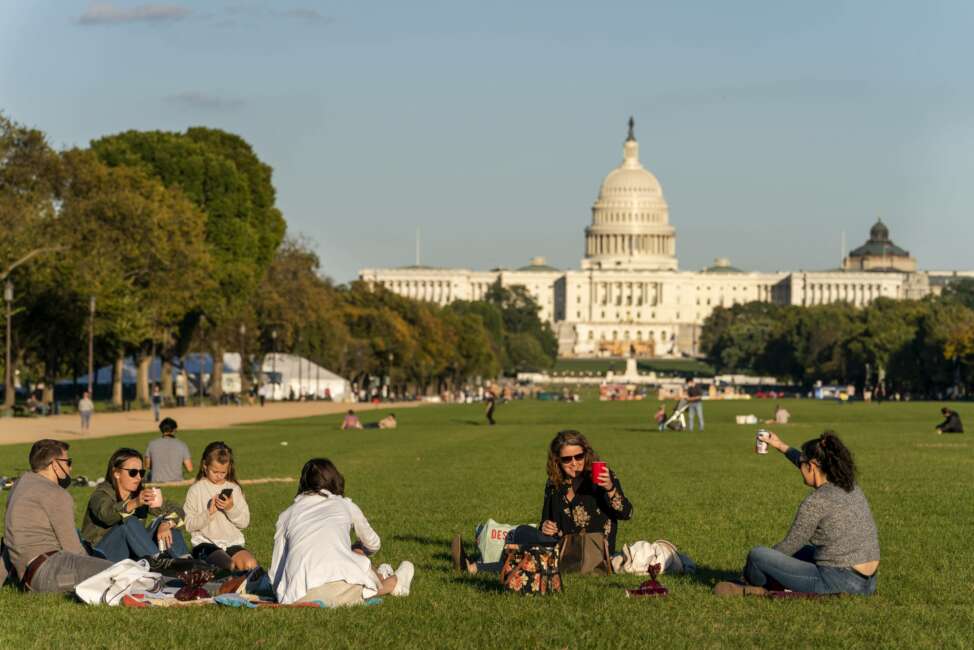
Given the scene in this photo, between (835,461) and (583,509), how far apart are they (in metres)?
2.57

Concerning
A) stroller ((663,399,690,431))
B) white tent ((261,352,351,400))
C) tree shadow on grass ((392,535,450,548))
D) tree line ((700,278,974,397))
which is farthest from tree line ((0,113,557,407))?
tree shadow on grass ((392,535,450,548))

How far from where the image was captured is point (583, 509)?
50.9 feet

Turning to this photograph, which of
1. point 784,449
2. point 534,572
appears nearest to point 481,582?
point 534,572

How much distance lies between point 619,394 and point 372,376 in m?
19.0

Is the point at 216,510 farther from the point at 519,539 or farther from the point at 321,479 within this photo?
the point at 519,539

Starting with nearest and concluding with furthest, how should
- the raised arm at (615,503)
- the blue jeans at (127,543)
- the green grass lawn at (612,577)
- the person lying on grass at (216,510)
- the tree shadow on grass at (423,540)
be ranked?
the green grass lawn at (612,577), the raised arm at (615,503), the blue jeans at (127,543), the person lying on grass at (216,510), the tree shadow on grass at (423,540)

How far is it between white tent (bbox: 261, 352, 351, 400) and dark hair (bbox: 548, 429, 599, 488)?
100400mm

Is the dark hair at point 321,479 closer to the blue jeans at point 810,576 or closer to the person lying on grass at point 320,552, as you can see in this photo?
the person lying on grass at point 320,552

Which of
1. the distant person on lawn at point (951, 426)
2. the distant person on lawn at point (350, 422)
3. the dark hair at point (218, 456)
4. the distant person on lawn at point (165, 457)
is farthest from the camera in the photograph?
the distant person on lawn at point (350, 422)

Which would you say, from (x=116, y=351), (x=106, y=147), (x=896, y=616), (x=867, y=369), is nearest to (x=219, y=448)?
(x=896, y=616)

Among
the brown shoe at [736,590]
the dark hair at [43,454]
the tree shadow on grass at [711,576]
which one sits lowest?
the tree shadow on grass at [711,576]

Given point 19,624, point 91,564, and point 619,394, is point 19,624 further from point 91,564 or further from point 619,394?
point 619,394

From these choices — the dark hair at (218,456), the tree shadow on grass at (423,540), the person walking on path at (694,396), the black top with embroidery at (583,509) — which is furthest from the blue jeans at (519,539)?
the person walking on path at (694,396)

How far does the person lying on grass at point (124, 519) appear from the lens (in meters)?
15.3
